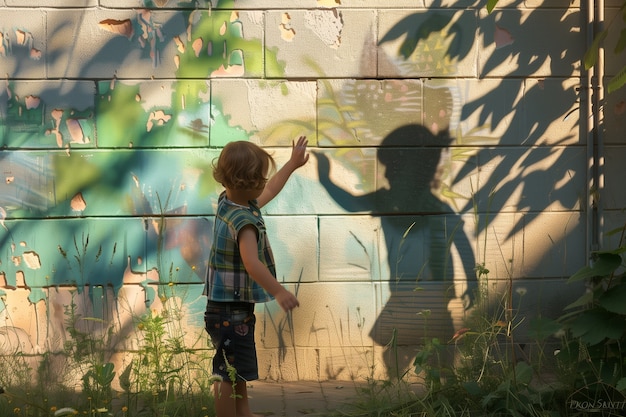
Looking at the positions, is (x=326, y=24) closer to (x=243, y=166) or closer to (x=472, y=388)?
(x=243, y=166)

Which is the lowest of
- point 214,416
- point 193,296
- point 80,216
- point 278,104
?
point 214,416

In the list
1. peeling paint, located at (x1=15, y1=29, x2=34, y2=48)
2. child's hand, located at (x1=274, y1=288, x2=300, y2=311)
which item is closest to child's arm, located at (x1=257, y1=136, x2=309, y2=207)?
child's hand, located at (x1=274, y1=288, x2=300, y2=311)

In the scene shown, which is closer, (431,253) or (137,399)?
(137,399)

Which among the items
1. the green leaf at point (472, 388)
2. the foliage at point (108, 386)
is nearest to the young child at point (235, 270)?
the foliage at point (108, 386)

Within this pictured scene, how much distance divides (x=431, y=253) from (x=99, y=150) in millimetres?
1794

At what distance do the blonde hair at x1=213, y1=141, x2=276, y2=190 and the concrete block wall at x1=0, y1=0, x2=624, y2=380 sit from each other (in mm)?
966

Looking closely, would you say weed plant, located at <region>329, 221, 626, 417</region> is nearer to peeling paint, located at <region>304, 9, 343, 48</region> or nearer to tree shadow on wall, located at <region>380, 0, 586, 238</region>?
tree shadow on wall, located at <region>380, 0, 586, 238</region>

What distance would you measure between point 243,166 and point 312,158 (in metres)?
1.07

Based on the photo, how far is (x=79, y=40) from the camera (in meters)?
4.24

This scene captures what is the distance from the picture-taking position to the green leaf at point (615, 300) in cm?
315

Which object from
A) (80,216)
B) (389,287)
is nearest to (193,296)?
(80,216)

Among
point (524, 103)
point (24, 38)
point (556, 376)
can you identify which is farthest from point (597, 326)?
point (24, 38)

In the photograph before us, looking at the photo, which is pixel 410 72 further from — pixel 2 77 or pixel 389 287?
pixel 2 77

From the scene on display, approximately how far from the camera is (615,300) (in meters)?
3.19
